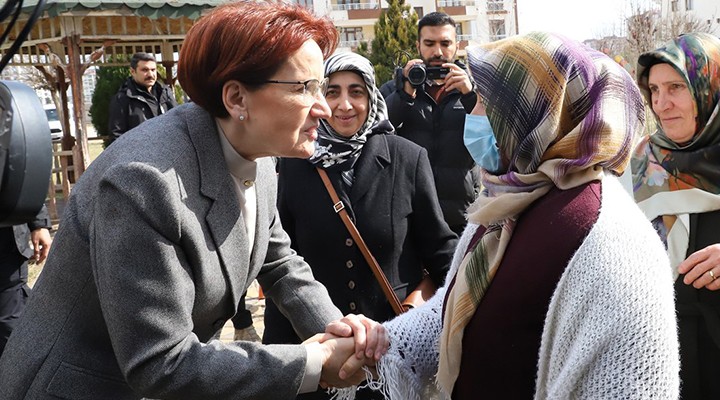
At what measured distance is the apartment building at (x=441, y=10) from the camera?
175 ft

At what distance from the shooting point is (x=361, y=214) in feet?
10.7

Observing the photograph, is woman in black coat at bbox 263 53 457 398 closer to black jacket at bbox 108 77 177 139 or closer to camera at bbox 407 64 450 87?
camera at bbox 407 64 450 87

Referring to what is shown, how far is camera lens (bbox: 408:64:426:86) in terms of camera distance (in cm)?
512

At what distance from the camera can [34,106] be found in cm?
188

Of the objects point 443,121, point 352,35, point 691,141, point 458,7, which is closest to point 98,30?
point 443,121

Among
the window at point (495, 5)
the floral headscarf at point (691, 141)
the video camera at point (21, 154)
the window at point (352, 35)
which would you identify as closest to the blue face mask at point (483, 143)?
the video camera at point (21, 154)

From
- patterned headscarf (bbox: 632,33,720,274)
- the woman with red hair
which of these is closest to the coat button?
the woman with red hair

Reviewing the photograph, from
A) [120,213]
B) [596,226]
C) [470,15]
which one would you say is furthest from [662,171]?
[470,15]

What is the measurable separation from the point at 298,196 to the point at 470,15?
5441 cm

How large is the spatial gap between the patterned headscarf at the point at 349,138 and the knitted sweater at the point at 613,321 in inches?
67.6

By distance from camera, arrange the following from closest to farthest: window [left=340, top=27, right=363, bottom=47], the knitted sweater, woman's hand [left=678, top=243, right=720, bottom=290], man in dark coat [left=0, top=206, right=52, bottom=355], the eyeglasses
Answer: the knitted sweater, the eyeglasses, woman's hand [left=678, top=243, right=720, bottom=290], man in dark coat [left=0, top=206, right=52, bottom=355], window [left=340, top=27, right=363, bottom=47]

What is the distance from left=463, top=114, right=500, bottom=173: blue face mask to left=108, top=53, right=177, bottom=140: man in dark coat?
794 centimetres

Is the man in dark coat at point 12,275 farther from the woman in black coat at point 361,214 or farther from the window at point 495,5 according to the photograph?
the window at point 495,5

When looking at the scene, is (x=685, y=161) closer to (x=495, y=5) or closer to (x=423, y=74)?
(x=423, y=74)
